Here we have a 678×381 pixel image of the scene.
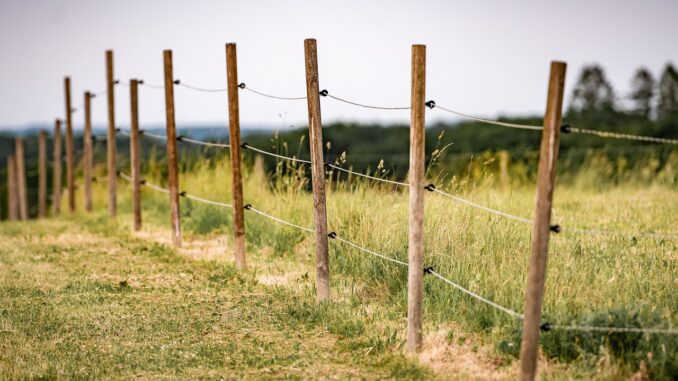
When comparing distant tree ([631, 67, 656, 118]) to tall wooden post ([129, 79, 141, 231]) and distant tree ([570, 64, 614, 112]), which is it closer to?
distant tree ([570, 64, 614, 112])

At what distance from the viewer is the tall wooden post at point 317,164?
19.4ft

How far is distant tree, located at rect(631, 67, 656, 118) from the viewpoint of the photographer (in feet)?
132

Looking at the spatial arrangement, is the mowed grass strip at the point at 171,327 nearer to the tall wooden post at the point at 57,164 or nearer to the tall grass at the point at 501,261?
the tall grass at the point at 501,261

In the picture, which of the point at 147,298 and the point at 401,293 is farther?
the point at 147,298

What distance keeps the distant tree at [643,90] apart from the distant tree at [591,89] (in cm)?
170

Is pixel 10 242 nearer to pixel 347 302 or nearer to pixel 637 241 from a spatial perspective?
pixel 347 302

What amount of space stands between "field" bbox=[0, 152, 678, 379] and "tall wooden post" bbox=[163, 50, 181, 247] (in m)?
0.31

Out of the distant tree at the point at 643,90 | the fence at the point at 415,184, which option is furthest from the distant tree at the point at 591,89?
the fence at the point at 415,184

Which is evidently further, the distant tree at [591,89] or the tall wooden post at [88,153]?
the distant tree at [591,89]

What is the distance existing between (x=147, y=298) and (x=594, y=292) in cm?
364

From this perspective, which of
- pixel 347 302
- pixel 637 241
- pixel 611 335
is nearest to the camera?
pixel 611 335

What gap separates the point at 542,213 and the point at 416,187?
106 centimetres

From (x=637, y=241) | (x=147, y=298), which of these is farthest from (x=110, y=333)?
(x=637, y=241)

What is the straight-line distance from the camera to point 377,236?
21.3 feet
